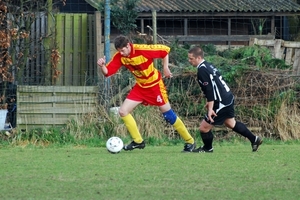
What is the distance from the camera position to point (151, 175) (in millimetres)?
8484

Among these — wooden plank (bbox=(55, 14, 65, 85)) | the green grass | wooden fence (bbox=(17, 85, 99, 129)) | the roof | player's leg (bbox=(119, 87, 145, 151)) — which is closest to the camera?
the green grass

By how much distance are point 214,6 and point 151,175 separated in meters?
20.3

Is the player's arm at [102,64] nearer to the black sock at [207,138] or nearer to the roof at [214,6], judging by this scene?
the black sock at [207,138]

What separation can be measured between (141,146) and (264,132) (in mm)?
3871

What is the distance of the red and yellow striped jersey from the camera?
1145cm

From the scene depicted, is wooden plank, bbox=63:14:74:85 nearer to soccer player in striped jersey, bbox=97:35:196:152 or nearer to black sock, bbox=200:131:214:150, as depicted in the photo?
soccer player in striped jersey, bbox=97:35:196:152

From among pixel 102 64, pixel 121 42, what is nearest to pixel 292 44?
pixel 121 42

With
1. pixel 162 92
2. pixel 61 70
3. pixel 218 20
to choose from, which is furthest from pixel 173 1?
pixel 162 92

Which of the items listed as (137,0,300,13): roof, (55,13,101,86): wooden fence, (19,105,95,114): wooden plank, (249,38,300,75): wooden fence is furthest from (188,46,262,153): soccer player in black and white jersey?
(137,0,300,13): roof

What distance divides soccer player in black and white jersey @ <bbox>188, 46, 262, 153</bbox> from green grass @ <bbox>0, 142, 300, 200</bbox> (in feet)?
1.16

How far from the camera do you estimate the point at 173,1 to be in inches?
1142

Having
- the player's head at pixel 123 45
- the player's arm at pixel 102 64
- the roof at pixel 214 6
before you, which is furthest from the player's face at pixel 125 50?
the roof at pixel 214 6

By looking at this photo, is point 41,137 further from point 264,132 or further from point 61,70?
point 264,132

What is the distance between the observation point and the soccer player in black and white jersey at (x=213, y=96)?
35.9 ft
